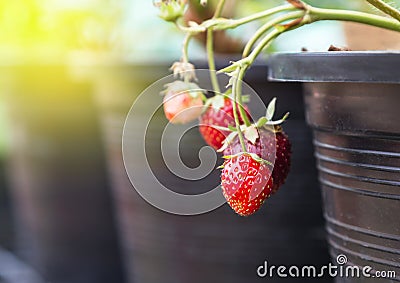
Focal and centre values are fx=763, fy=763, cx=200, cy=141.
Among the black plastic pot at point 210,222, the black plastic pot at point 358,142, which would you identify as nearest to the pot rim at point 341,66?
the black plastic pot at point 358,142

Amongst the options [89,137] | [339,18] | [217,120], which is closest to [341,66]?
[339,18]

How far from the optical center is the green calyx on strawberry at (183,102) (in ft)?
2.56

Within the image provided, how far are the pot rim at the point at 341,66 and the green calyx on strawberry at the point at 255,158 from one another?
1.7 inches

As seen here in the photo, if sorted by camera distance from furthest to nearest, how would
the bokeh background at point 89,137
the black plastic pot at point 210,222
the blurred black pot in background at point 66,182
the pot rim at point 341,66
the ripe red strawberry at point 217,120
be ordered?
the blurred black pot in background at point 66,182 → the bokeh background at point 89,137 → the black plastic pot at point 210,222 → the ripe red strawberry at point 217,120 → the pot rim at point 341,66

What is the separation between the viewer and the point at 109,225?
1.86m

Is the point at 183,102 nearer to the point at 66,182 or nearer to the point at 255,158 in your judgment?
the point at 255,158

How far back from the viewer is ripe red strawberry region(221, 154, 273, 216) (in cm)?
65

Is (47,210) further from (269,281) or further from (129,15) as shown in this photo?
(269,281)

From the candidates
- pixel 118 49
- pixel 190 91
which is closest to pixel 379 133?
pixel 190 91

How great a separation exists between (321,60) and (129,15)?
1.23m

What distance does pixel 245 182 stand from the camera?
652mm

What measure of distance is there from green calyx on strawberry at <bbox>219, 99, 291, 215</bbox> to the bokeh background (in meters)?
0.50

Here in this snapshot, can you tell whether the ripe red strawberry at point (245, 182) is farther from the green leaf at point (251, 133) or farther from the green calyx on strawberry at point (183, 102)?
the green calyx on strawberry at point (183, 102)

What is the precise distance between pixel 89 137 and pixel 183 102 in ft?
3.53
